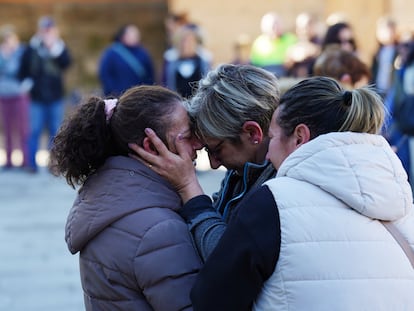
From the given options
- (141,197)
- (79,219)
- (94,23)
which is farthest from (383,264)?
(94,23)

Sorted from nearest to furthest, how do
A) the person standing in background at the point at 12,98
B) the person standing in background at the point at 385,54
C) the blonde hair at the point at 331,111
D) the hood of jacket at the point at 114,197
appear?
the blonde hair at the point at 331,111 < the hood of jacket at the point at 114,197 < the person standing in background at the point at 385,54 < the person standing in background at the point at 12,98

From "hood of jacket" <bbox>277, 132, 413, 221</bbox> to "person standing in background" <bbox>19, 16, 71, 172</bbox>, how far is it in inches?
355

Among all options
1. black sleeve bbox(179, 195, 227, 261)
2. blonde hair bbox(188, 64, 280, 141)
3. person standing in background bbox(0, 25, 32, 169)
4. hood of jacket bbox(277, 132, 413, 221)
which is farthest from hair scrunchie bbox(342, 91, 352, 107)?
person standing in background bbox(0, 25, 32, 169)

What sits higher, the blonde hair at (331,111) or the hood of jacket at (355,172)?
the blonde hair at (331,111)

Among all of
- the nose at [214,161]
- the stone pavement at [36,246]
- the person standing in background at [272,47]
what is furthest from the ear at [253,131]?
the person standing in background at [272,47]

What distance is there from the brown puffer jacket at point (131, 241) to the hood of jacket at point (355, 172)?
0.38 meters

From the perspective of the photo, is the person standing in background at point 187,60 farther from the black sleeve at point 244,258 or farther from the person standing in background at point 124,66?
the black sleeve at point 244,258

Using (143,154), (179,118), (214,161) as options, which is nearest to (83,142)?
(143,154)

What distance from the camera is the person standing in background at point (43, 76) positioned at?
1105 cm

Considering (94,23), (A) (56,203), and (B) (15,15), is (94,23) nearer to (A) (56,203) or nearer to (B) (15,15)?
(B) (15,15)

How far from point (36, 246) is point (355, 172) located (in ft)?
19.0

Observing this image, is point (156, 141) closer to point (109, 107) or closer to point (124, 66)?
point (109, 107)

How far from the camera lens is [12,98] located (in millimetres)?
11523

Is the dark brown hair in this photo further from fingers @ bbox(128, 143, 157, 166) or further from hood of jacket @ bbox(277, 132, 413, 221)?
hood of jacket @ bbox(277, 132, 413, 221)
